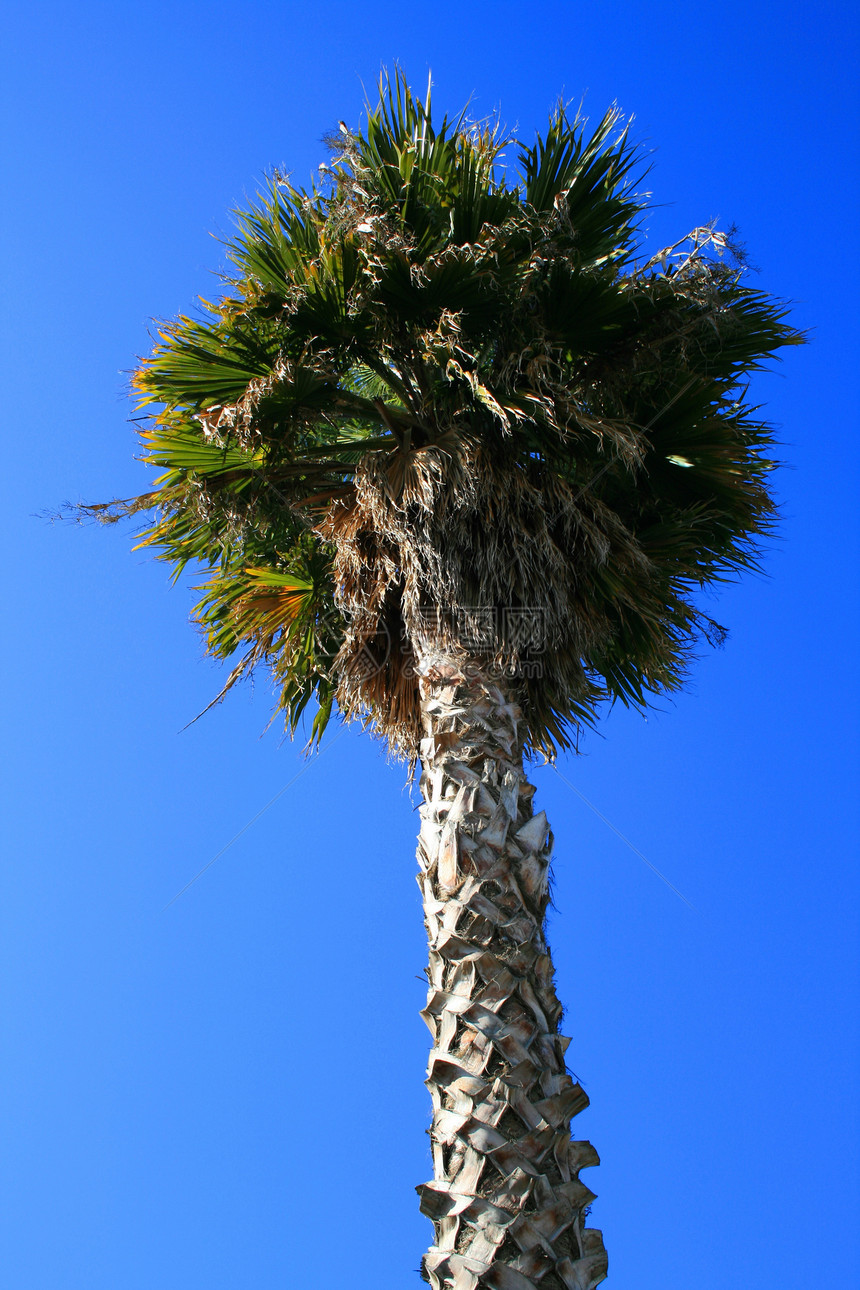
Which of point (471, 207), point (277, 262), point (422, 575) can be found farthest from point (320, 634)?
point (471, 207)

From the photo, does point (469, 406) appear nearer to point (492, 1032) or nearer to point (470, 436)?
point (470, 436)

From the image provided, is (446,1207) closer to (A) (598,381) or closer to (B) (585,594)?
(B) (585,594)

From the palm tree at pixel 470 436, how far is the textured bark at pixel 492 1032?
0.02 meters

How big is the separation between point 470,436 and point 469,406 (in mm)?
197

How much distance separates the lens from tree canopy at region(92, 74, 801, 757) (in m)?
5.30

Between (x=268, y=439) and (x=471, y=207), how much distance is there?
1.76 metres

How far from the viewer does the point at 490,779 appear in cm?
485

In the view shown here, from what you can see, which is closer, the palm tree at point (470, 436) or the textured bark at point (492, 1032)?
the textured bark at point (492, 1032)

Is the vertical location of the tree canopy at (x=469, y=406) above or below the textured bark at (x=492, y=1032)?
above

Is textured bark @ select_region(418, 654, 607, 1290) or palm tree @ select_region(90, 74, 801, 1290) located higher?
palm tree @ select_region(90, 74, 801, 1290)

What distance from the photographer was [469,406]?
5445 millimetres

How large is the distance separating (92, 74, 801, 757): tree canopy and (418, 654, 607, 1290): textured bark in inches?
27.1

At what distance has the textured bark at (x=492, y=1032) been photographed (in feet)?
12.7

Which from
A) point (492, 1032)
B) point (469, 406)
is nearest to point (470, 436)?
point (469, 406)
